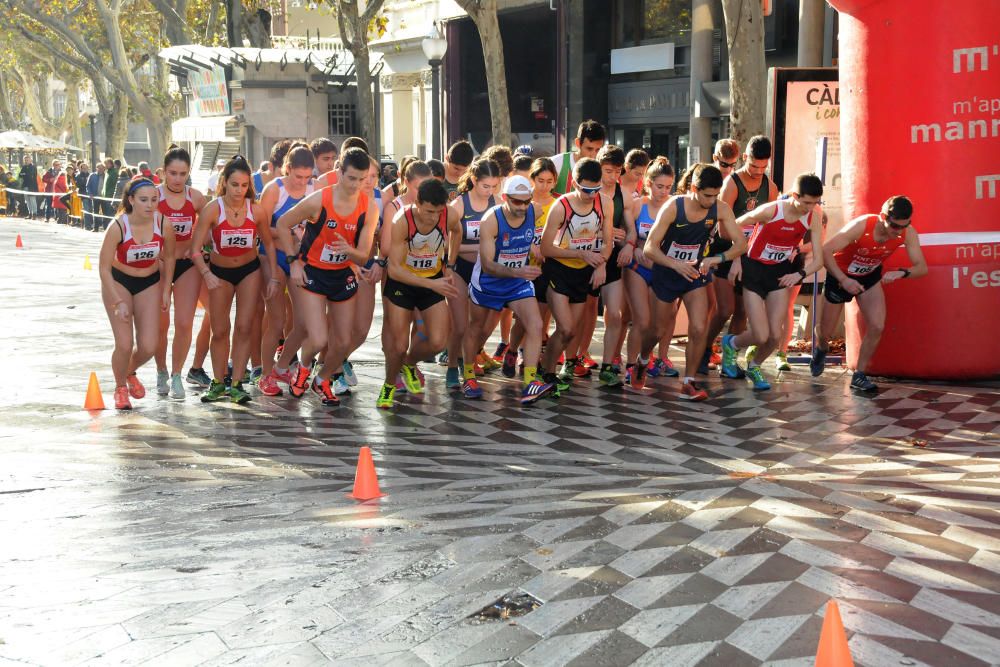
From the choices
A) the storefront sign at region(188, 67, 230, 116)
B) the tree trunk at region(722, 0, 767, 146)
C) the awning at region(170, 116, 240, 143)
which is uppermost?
the storefront sign at region(188, 67, 230, 116)

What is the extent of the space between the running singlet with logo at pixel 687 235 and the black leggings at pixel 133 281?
3.82 metres

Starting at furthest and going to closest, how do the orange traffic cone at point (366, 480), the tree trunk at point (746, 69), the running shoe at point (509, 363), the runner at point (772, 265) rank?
the tree trunk at point (746, 69) → the running shoe at point (509, 363) → the runner at point (772, 265) → the orange traffic cone at point (366, 480)

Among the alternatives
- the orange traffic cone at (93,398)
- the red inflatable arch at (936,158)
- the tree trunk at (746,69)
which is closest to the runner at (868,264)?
the red inflatable arch at (936,158)

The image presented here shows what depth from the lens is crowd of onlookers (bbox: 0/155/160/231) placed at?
31.0 metres

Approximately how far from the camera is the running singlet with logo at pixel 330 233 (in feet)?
28.7

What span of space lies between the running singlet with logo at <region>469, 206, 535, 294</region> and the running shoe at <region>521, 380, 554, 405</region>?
0.74m

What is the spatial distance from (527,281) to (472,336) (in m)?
0.68

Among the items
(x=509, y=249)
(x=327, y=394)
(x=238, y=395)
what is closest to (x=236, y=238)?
(x=238, y=395)

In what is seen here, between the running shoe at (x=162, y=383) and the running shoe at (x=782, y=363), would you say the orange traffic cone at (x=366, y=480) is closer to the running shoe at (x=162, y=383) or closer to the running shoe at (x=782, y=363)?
the running shoe at (x=162, y=383)

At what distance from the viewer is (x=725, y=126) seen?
2075cm

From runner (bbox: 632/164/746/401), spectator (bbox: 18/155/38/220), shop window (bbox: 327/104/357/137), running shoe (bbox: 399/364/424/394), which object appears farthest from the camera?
spectator (bbox: 18/155/38/220)

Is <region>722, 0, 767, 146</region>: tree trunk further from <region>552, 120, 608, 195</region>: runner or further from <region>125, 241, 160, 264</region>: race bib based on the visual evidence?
<region>125, 241, 160, 264</region>: race bib

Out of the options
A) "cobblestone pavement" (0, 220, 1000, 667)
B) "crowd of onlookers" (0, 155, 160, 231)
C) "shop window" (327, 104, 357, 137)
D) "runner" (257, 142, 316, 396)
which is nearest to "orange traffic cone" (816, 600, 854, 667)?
"cobblestone pavement" (0, 220, 1000, 667)

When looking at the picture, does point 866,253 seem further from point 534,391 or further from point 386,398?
point 386,398
